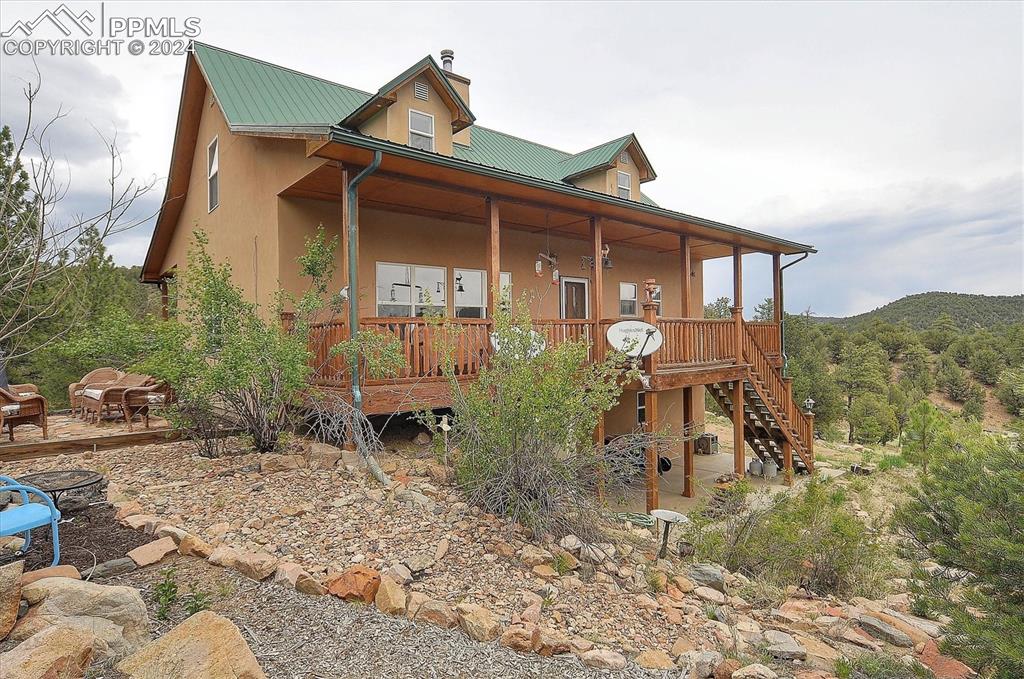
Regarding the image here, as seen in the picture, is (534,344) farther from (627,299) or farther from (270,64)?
(270,64)

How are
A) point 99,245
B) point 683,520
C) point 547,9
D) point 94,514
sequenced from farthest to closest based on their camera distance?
point 547,9 < point 683,520 < point 94,514 < point 99,245

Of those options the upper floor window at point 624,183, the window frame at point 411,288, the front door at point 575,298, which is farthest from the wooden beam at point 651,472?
the upper floor window at point 624,183

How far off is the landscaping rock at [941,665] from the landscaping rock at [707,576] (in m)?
1.58

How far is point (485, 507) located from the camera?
18.0ft

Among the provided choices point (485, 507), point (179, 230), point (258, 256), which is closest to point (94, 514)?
point (485, 507)

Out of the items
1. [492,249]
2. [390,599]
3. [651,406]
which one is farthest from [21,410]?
[651,406]

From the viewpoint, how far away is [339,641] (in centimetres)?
327

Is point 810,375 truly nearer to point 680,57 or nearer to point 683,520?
point 680,57

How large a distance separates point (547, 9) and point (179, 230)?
10225 mm

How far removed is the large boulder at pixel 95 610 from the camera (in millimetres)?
2881

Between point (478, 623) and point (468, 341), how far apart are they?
15.3ft

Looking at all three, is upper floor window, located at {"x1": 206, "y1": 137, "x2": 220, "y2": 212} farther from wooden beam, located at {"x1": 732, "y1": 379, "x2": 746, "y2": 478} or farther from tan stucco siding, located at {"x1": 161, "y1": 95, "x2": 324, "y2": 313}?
wooden beam, located at {"x1": 732, "y1": 379, "x2": 746, "y2": 478}

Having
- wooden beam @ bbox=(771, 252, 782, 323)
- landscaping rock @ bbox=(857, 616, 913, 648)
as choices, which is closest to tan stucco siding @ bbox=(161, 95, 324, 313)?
landscaping rock @ bbox=(857, 616, 913, 648)

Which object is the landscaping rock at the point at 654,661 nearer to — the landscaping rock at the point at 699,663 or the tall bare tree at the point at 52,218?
the landscaping rock at the point at 699,663
